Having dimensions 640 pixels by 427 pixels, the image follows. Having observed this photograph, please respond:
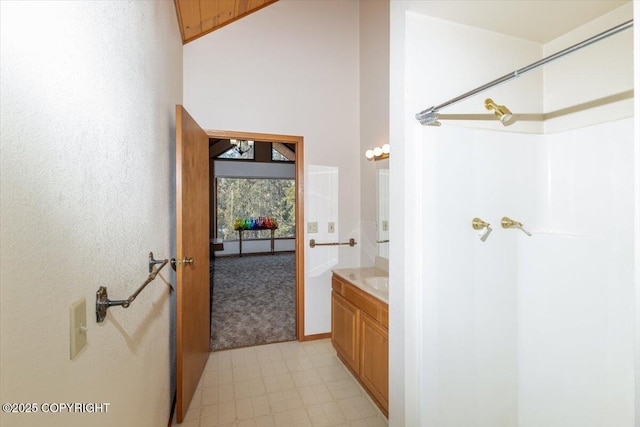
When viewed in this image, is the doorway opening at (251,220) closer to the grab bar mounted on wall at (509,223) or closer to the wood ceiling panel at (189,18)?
the wood ceiling panel at (189,18)

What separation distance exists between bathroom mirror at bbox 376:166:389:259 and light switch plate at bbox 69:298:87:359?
7.53 feet

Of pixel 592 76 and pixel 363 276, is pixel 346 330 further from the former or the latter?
pixel 592 76

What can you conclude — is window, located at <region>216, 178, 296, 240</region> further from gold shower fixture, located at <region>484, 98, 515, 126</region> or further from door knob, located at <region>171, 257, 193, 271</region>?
gold shower fixture, located at <region>484, 98, 515, 126</region>

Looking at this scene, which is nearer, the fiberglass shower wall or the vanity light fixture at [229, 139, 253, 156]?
the fiberglass shower wall

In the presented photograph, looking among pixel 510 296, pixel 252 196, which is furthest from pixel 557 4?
pixel 252 196

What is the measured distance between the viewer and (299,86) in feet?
9.97

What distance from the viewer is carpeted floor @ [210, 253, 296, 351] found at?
3.16m

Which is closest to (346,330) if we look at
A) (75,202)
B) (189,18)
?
(75,202)

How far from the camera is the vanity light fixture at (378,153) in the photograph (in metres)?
2.70

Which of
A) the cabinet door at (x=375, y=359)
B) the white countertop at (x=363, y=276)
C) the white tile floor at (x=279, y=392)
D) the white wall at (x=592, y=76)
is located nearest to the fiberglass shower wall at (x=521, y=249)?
the white wall at (x=592, y=76)

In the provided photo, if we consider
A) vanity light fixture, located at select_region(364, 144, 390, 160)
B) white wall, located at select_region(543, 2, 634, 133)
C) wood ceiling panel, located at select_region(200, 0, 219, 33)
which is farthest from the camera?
vanity light fixture, located at select_region(364, 144, 390, 160)

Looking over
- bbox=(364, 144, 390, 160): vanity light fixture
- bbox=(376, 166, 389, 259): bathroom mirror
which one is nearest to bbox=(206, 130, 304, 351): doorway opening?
bbox=(376, 166, 389, 259): bathroom mirror

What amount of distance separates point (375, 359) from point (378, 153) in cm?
173

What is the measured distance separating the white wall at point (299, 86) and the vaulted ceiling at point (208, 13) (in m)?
0.07
